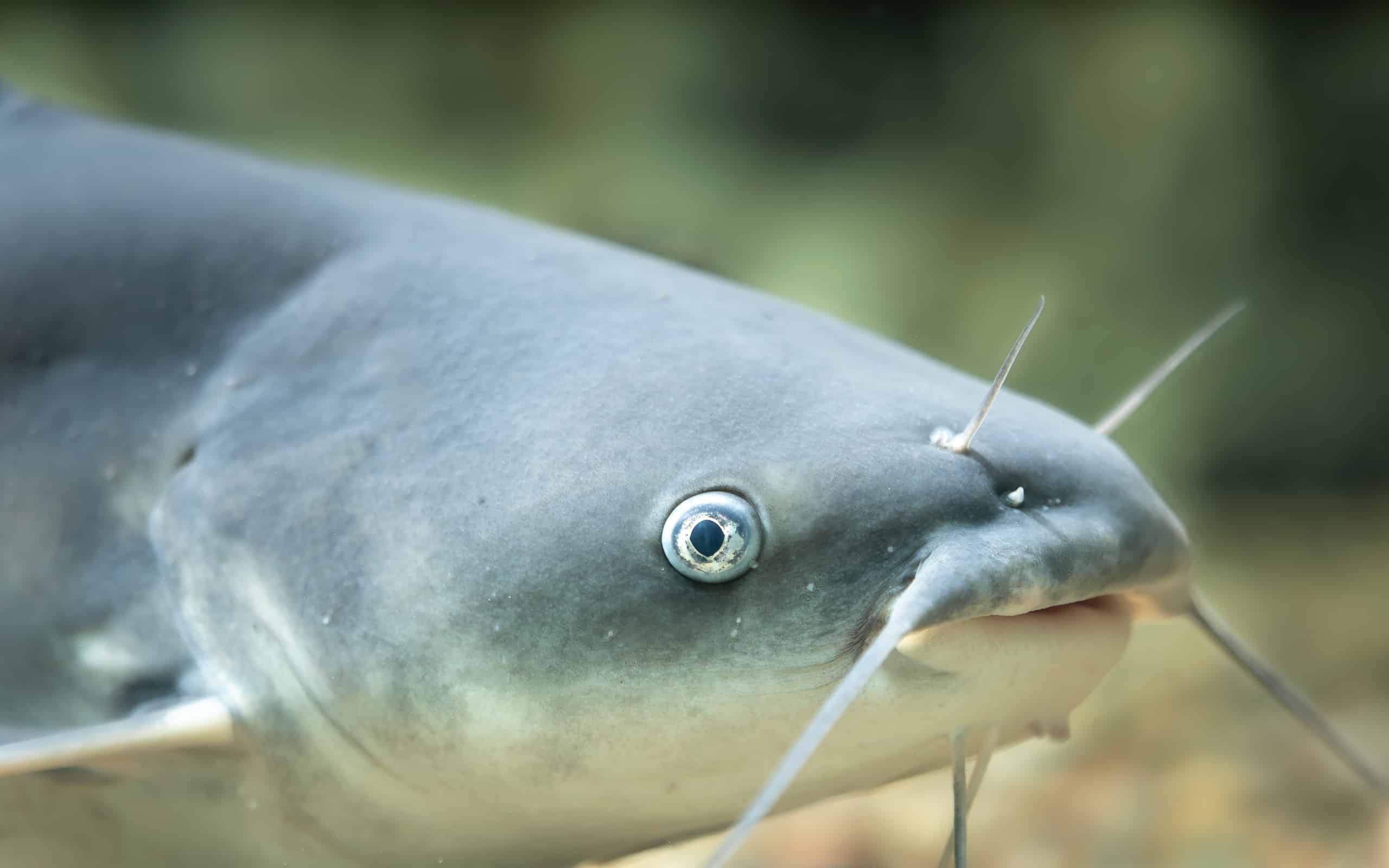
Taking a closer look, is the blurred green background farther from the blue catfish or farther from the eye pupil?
the eye pupil

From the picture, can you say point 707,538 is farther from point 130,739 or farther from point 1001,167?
point 1001,167

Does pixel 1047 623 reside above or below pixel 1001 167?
below

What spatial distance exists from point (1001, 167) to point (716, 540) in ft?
9.93

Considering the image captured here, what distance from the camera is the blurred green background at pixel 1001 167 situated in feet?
11.4

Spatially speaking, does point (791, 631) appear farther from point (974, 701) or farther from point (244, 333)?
point (244, 333)

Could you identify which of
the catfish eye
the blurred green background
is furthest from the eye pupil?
the blurred green background

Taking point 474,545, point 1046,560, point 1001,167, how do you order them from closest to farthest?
1. point 1046,560
2. point 474,545
3. point 1001,167

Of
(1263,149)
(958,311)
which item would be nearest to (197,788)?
(958,311)

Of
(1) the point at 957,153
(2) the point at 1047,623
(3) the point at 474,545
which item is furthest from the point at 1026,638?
(1) the point at 957,153

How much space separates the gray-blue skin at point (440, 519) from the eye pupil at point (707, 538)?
0.12 feet

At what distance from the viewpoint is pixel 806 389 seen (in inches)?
43.4

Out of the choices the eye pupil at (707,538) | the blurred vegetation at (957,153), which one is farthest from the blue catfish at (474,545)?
the blurred vegetation at (957,153)

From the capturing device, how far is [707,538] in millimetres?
983

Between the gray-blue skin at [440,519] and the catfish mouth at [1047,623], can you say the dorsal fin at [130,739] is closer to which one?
the gray-blue skin at [440,519]
